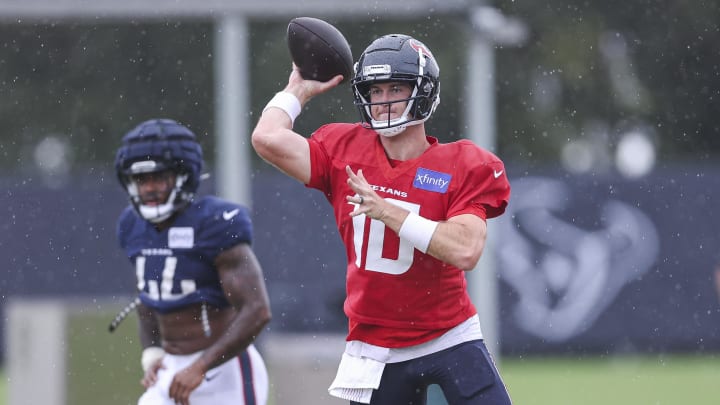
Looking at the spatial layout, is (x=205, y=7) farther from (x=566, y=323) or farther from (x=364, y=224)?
(x=364, y=224)

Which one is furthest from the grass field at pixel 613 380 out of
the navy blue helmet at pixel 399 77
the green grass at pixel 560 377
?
the navy blue helmet at pixel 399 77

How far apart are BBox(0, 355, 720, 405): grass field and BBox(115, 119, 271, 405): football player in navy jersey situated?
16.7 ft

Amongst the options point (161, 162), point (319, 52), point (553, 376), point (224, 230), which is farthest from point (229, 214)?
point (553, 376)

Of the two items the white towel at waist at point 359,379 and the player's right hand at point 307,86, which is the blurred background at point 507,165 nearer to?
the white towel at waist at point 359,379

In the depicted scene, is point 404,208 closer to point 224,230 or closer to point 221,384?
point 224,230

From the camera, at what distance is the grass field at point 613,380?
1079cm

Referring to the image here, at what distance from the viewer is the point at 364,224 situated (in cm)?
484

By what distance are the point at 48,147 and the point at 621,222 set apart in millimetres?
11001

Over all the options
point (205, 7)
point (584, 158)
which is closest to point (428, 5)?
point (205, 7)

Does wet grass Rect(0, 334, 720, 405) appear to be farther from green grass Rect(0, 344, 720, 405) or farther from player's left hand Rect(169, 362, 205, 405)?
player's left hand Rect(169, 362, 205, 405)

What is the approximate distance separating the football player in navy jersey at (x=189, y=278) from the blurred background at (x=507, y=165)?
1.75 meters

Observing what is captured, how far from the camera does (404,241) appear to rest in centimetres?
480

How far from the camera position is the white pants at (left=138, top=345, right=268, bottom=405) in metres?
5.75

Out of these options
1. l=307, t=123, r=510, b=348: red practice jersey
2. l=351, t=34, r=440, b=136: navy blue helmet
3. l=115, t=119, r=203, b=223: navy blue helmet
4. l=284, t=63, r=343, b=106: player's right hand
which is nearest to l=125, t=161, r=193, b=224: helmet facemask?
l=115, t=119, r=203, b=223: navy blue helmet
